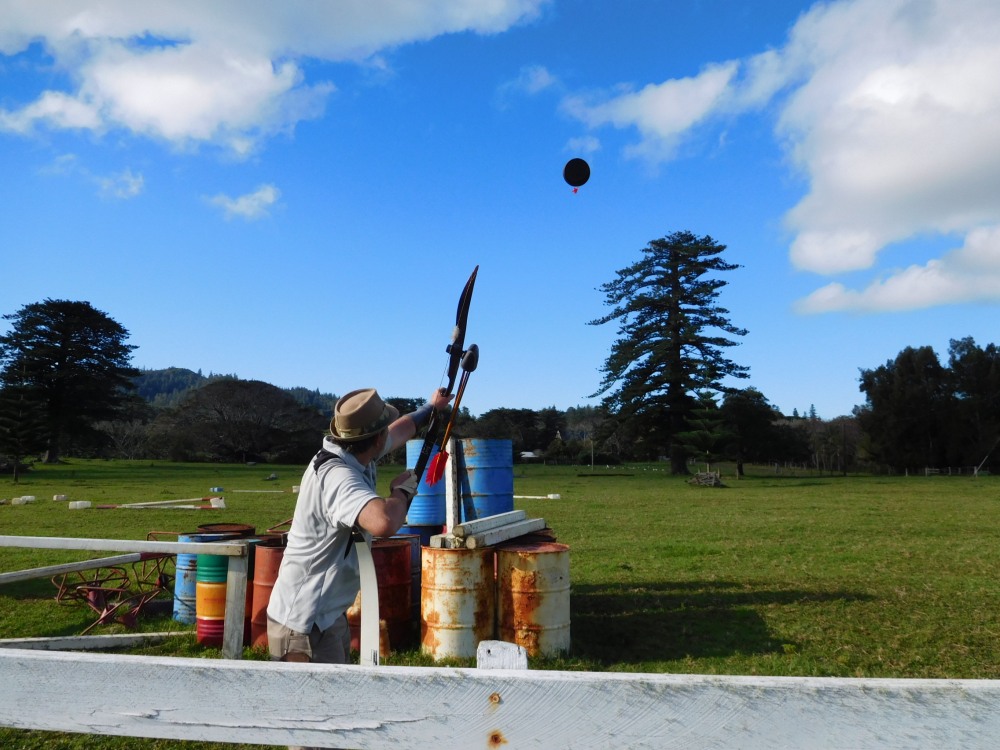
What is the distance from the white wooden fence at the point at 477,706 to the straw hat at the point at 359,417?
155 centimetres

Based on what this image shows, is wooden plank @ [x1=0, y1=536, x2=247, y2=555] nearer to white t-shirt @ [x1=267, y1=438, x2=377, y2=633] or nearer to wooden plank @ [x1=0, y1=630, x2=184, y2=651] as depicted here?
wooden plank @ [x1=0, y1=630, x2=184, y2=651]

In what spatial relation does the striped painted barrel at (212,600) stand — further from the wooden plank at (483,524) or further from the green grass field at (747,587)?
the wooden plank at (483,524)

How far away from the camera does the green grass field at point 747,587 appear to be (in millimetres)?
6875

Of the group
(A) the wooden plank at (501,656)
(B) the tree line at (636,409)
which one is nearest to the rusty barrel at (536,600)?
(A) the wooden plank at (501,656)

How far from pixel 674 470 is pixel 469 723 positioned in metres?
47.6

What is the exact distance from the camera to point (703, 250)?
49.2 meters

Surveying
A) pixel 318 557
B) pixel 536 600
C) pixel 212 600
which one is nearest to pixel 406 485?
pixel 318 557

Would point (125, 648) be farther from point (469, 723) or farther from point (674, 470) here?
point (674, 470)

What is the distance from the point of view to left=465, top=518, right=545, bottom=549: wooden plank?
6.54 meters

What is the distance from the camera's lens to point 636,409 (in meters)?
48.5

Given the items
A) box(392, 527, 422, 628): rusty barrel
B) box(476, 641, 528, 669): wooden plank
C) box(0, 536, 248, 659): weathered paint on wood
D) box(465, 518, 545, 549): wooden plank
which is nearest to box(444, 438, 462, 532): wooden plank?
→ box(392, 527, 422, 628): rusty barrel

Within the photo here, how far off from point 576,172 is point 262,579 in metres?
5.58

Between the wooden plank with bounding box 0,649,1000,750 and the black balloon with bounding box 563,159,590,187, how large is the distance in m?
7.50

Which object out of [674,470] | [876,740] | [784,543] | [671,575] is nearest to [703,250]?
[674,470]
